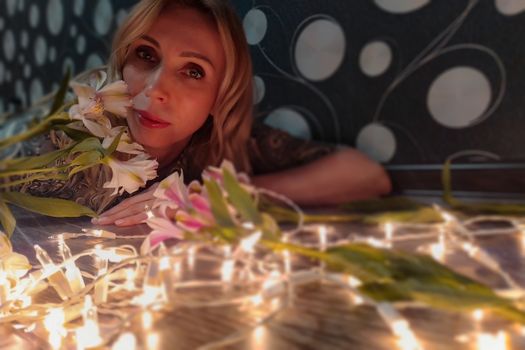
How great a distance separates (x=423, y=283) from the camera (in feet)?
0.84

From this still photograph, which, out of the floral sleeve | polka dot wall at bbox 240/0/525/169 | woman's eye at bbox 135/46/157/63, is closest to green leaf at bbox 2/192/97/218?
woman's eye at bbox 135/46/157/63

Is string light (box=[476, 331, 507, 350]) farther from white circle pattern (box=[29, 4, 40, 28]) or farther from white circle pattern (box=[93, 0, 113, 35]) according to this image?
white circle pattern (box=[29, 4, 40, 28])

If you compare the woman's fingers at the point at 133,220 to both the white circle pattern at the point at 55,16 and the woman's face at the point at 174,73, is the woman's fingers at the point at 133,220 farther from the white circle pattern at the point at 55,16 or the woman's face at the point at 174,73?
the white circle pattern at the point at 55,16

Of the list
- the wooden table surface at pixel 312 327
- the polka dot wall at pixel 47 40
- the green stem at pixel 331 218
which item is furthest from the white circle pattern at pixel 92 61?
the wooden table surface at pixel 312 327

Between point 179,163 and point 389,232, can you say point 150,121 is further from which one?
point 389,232

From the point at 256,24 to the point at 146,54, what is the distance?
0.15 m

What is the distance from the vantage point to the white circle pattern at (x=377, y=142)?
2.64 ft

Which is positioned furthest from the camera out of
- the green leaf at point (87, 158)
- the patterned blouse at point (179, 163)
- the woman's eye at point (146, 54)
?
the woman's eye at point (146, 54)

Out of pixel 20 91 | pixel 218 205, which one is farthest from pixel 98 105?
pixel 20 91

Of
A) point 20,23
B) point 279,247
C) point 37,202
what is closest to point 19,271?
point 37,202

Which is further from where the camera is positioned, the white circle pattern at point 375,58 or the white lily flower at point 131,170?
the white circle pattern at point 375,58

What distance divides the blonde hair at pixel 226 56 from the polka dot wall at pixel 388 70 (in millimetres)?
29

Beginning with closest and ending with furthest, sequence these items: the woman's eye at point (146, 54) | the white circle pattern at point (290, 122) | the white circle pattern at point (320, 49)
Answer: the woman's eye at point (146, 54)
the white circle pattern at point (320, 49)
the white circle pattern at point (290, 122)

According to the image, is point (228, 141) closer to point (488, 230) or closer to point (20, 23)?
point (488, 230)
